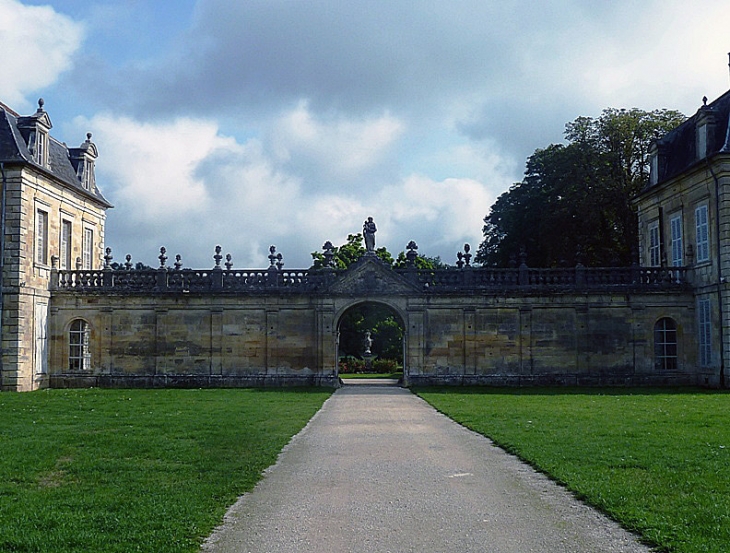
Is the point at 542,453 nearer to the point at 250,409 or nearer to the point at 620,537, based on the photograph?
the point at 620,537

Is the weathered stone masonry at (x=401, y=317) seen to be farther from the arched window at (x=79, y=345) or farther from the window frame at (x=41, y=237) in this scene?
the window frame at (x=41, y=237)

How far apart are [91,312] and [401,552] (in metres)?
27.2

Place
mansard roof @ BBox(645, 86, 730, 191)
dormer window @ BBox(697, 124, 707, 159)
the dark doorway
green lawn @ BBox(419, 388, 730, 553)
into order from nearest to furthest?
green lawn @ BBox(419, 388, 730, 553) → mansard roof @ BBox(645, 86, 730, 191) → dormer window @ BBox(697, 124, 707, 159) → the dark doorway

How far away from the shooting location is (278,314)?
103 feet

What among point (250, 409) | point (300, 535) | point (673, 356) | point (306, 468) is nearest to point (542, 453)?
point (306, 468)

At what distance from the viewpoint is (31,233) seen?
30375 mm

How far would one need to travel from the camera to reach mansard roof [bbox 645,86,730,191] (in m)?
29.8

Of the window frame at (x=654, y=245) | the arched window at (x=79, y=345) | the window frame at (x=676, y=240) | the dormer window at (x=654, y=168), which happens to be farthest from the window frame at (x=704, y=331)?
the arched window at (x=79, y=345)

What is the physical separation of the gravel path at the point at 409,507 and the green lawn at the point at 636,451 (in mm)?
364

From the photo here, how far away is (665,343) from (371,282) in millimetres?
11704

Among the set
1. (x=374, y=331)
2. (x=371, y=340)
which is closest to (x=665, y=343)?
(x=374, y=331)

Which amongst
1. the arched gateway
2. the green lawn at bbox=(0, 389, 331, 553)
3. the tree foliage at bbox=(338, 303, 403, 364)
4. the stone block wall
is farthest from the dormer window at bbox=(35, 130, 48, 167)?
the tree foliage at bbox=(338, 303, 403, 364)

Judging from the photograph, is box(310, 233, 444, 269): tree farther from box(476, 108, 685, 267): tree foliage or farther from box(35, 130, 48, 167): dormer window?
box(35, 130, 48, 167): dormer window

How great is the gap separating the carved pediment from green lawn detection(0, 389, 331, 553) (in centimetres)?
1014
